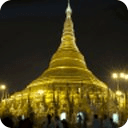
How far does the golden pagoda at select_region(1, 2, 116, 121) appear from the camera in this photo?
11.5 metres

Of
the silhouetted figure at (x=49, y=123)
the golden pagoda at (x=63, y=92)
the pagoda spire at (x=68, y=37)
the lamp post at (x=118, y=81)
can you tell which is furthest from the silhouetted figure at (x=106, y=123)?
the pagoda spire at (x=68, y=37)

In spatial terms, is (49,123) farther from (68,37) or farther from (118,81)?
(68,37)

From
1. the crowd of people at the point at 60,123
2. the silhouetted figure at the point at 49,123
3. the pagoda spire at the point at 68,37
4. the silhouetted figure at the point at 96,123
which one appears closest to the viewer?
the crowd of people at the point at 60,123

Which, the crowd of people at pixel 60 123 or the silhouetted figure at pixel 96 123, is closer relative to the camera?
the crowd of people at pixel 60 123

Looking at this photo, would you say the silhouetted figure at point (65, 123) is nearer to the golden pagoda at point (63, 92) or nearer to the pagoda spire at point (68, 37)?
the golden pagoda at point (63, 92)

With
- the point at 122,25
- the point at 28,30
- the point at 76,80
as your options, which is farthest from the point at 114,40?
the point at 28,30

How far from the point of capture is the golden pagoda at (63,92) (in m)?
11.5

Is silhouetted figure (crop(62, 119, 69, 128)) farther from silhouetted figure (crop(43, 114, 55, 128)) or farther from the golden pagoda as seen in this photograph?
the golden pagoda

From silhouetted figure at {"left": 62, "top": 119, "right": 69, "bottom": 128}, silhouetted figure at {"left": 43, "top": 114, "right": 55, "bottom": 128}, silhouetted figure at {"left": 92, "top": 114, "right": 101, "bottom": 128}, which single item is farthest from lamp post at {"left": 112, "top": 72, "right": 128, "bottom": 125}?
silhouetted figure at {"left": 43, "top": 114, "right": 55, "bottom": 128}

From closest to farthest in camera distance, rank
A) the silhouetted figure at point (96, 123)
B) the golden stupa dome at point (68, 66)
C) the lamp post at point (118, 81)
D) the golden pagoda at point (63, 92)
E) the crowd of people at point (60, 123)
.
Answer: the crowd of people at point (60, 123)
the silhouetted figure at point (96, 123)
the lamp post at point (118, 81)
the golden pagoda at point (63, 92)
the golden stupa dome at point (68, 66)

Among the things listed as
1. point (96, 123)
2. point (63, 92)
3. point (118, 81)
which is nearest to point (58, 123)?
point (96, 123)

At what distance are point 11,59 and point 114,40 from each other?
3022 mm

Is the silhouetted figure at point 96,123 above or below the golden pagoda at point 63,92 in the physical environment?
below

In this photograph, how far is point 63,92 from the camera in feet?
39.3
